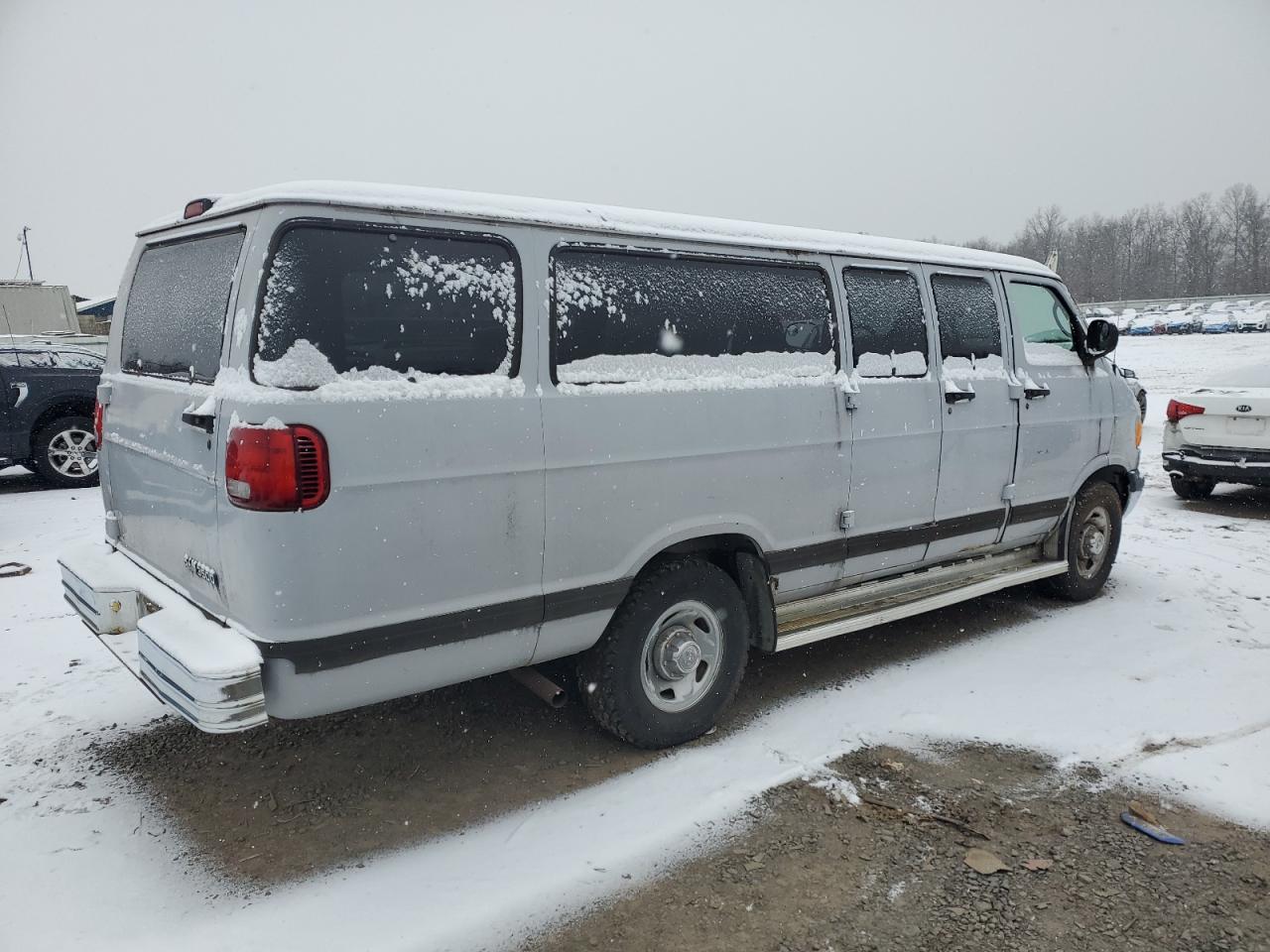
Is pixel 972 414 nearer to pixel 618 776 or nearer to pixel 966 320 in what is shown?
pixel 966 320

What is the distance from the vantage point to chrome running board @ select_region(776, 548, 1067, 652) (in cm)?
410

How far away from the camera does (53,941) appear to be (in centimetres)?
260

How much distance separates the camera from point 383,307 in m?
2.83

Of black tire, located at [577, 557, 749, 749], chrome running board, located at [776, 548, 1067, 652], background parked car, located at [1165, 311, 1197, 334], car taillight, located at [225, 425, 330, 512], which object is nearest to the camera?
car taillight, located at [225, 425, 330, 512]

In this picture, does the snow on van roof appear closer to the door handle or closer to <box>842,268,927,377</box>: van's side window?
<box>842,268,927,377</box>: van's side window

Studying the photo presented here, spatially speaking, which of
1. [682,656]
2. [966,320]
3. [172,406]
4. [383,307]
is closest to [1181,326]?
[966,320]

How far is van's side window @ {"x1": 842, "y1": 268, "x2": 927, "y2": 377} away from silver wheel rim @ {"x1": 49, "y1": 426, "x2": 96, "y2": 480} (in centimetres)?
879

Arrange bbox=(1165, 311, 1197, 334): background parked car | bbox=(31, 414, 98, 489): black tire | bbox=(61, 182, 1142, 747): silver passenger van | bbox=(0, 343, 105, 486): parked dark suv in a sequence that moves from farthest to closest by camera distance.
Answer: bbox=(1165, 311, 1197, 334): background parked car < bbox=(31, 414, 98, 489): black tire < bbox=(0, 343, 105, 486): parked dark suv < bbox=(61, 182, 1142, 747): silver passenger van

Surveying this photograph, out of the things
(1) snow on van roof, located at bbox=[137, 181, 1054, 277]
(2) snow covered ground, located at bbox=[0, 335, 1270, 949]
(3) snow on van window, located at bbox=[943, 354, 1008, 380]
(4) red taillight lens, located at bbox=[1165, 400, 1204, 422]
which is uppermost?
(1) snow on van roof, located at bbox=[137, 181, 1054, 277]

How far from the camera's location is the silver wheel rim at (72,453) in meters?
9.40

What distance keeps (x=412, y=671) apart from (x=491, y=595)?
14.5 inches

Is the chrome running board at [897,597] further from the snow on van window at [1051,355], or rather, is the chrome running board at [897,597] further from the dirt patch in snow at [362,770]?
the snow on van window at [1051,355]

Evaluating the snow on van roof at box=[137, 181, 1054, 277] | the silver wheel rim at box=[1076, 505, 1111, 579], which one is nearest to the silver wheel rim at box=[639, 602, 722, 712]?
the snow on van roof at box=[137, 181, 1054, 277]

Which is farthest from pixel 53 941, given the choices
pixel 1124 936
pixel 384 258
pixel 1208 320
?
pixel 1208 320
